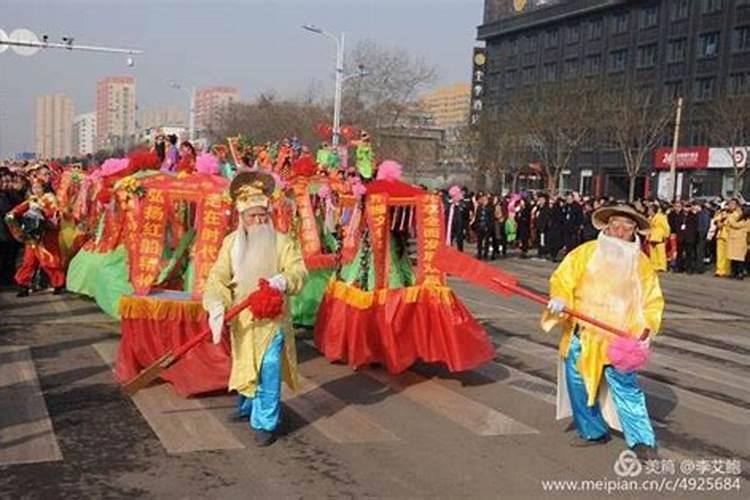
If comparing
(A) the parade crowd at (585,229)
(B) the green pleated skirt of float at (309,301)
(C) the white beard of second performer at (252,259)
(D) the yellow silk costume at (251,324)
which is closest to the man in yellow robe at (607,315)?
(D) the yellow silk costume at (251,324)

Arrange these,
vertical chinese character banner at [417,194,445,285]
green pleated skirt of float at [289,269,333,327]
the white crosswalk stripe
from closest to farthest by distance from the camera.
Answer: the white crosswalk stripe < vertical chinese character banner at [417,194,445,285] < green pleated skirt of float at [289,269,333,327]

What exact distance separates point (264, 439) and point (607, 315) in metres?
2.27

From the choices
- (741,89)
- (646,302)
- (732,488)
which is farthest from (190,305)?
(741,89)

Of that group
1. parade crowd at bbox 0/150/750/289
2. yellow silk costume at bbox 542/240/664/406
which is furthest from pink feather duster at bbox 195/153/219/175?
parade crowd at bbox 0/150/750/289

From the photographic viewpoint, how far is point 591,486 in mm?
4980

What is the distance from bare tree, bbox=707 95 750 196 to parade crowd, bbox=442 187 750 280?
928 inches

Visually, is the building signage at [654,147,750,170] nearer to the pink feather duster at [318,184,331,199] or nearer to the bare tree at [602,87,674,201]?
the bare tree at [602,87,674,201]

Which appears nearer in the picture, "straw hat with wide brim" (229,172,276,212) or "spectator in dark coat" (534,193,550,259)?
"straw hat with wide brim" (229,172,276,212)

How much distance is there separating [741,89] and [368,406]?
49548 mm

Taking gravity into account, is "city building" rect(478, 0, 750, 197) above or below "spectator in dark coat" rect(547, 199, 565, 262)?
above

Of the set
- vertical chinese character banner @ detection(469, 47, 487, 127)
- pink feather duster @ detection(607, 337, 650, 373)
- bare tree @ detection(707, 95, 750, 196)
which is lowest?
pink feather duster @ detection(607, 337, 650, 373)

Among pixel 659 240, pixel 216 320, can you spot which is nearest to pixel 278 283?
pixel 216 320

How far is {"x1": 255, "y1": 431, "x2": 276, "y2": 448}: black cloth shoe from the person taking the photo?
5.50m

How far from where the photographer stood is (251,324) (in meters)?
5.57
